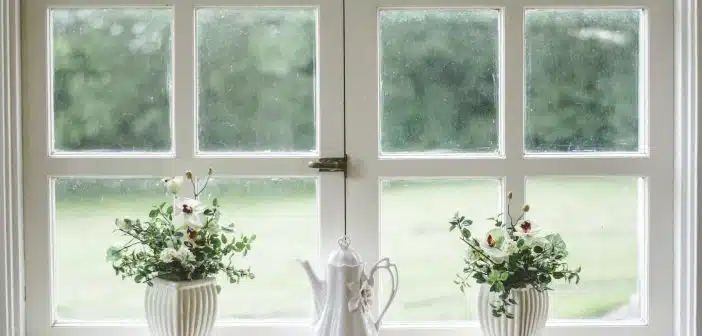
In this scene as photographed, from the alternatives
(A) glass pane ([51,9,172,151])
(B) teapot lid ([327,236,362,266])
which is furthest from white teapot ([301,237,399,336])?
(A) glass pane ([51,9,172,151])

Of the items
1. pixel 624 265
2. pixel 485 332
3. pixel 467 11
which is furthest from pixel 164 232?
pixel 624 265

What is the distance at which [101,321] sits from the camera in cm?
187

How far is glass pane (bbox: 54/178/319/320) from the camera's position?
185 centimetres

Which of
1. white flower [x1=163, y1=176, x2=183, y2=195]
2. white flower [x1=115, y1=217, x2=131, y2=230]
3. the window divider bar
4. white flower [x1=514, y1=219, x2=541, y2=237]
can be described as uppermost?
the window divider bar

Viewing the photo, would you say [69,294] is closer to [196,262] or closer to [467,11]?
[196,262]

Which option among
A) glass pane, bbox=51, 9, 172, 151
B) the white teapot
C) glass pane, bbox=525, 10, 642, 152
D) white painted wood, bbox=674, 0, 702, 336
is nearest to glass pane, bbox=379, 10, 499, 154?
glass pane, bbox=525, 10, 642, 152

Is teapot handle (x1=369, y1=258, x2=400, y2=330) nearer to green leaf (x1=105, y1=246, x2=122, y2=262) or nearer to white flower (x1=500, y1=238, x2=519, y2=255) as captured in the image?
white flower (x1=500, y1=238, x2=519, y2=255)

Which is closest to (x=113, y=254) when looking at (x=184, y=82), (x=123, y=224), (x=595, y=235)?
(x=123, y=224)

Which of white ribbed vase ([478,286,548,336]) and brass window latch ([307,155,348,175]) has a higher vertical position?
brass window latch ([307,155,348,175])

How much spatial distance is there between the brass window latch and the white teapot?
20cm

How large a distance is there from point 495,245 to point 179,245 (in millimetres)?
714

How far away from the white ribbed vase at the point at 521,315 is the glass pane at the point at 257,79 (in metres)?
0.57

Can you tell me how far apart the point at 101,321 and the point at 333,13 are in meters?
0.97

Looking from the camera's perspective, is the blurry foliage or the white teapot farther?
the blurry foliage
